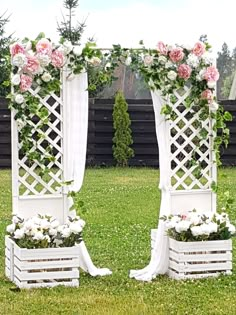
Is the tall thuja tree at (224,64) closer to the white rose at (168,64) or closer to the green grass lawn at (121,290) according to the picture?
the green grass lawn at (121,290)

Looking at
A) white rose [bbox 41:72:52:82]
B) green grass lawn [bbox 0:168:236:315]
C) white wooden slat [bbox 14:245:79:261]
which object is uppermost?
white rose [bbox 41:72:52:82]

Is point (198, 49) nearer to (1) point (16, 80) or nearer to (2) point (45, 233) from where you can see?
(1) point (16, 80)

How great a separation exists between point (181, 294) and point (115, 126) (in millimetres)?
7849

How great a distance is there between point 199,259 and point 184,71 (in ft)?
4.23

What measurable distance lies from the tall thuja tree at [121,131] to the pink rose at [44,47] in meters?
7.31

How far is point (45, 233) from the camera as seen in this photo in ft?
14.8

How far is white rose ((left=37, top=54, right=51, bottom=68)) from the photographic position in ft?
14.8

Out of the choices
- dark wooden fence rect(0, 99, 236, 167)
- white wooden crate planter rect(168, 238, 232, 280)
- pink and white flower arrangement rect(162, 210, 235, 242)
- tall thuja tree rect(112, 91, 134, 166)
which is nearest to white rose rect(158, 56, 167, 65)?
pink and white flower arrangement rect(162, 210, 235, 242)

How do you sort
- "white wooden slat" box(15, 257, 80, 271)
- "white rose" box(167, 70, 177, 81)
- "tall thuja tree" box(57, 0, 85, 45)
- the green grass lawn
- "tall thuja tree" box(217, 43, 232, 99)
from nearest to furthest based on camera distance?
1. the green grass lawn
2. "white wooden slat" box(15, 257, 80, 271)
3. "white rose" box(167, 70, 177, 81)
4. "tall thuja tree" box(57, 0, 85, 45)
5. "tall thuja tree" box(217, 43, 232, 99)

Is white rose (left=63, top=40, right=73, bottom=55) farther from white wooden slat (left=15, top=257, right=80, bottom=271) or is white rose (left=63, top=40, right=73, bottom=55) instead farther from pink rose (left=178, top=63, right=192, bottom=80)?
white wooden slat (left=15, top=257, right=80, bottom=271)

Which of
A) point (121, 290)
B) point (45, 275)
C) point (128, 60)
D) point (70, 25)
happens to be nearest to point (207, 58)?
point (128, 60)

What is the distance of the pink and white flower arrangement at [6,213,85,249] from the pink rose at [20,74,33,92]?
860 mm

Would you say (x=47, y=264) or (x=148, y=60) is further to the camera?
(x=148, y=60)

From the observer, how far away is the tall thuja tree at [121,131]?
469 inches
